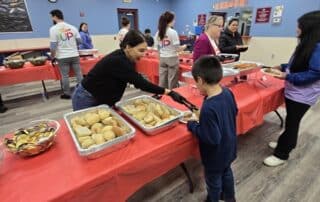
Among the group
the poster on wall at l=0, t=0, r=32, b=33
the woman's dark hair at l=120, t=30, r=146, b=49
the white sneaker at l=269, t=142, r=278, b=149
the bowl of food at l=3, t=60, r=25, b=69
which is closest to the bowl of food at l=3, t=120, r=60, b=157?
the woman's dark hair at l=120, t=30, r=146, b=49

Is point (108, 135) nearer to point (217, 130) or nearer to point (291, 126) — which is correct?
point (217, 130)

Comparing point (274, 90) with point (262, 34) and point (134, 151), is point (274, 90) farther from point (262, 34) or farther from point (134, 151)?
point (262, 34)

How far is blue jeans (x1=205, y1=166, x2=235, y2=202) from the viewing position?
1082mm

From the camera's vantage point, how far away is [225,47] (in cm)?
265

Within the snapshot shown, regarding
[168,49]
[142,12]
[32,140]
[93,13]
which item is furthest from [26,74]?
[142,12]

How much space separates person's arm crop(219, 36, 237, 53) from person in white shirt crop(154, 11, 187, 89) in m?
0.59

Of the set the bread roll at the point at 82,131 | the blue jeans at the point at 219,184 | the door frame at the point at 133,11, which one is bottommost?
the blue jeans at the point at 219,184

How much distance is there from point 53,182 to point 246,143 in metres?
1.84

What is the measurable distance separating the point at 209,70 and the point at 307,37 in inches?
33.9

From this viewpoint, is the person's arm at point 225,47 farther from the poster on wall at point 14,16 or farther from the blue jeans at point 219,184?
the poster on wall at point 14,16

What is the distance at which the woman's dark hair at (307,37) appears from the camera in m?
1.24

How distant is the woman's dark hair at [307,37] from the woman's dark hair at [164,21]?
1.54 metres

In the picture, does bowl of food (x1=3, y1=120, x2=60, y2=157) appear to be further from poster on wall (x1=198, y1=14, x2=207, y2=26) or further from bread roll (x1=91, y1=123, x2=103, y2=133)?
poster on wall (x1=198, y1=14, x2=207, y2=26)

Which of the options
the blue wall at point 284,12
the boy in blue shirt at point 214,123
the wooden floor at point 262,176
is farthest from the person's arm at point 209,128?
the blue wall at point 284,12
